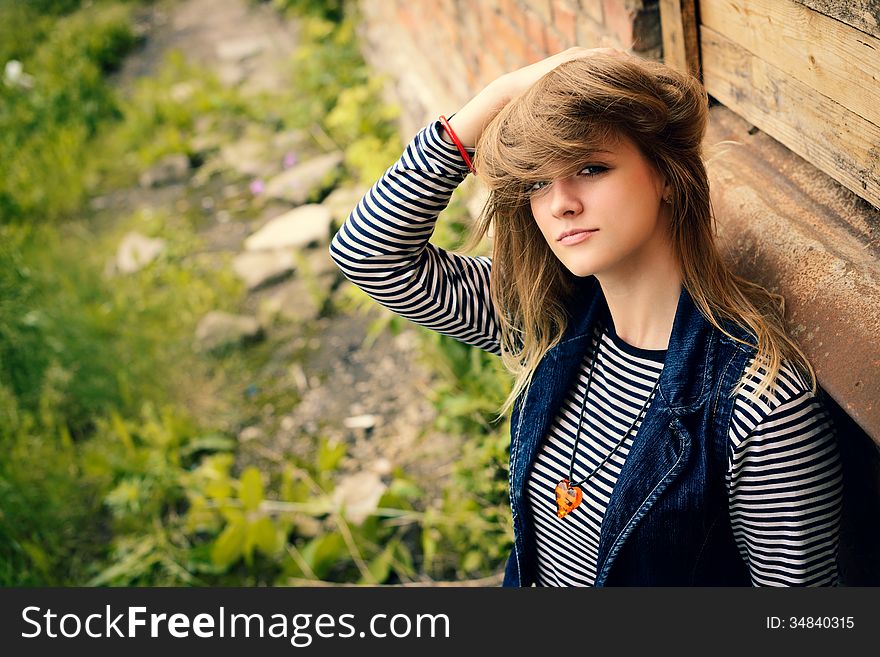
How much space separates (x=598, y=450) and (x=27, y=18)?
10504 millimetres

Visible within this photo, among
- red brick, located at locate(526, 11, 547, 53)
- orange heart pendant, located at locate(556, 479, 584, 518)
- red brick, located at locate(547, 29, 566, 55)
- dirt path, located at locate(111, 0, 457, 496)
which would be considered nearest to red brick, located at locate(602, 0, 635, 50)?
red brick, located at locate(547, 29, 566, 55)

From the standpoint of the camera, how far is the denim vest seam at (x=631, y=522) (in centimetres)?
149

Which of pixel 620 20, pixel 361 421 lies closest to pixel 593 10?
pixel 620 20

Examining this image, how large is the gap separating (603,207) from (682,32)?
0.79 meters

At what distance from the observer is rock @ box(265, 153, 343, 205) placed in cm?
543

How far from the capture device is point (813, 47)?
1505 millimetres

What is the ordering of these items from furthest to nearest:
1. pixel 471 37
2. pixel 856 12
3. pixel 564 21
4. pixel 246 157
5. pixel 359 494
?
pixel 246 157 → pixel 471 37 → pixel 359 494 → pixel 564 21 → pixel 856 12

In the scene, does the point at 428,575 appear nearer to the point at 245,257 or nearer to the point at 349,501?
the point at 349,501

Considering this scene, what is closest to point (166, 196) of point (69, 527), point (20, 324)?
point (20, 324)

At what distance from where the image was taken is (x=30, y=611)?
80.9 inches

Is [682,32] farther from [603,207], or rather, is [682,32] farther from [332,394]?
[332,394]

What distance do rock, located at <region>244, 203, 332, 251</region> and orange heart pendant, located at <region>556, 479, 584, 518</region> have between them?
11.2ft

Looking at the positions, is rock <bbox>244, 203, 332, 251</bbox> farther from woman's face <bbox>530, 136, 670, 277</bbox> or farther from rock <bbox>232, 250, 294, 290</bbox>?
woman's face <bbox>530, 136, 670, 277</bbox>

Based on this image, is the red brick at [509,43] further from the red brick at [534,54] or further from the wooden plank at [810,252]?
the wooden plank at [810,252]
